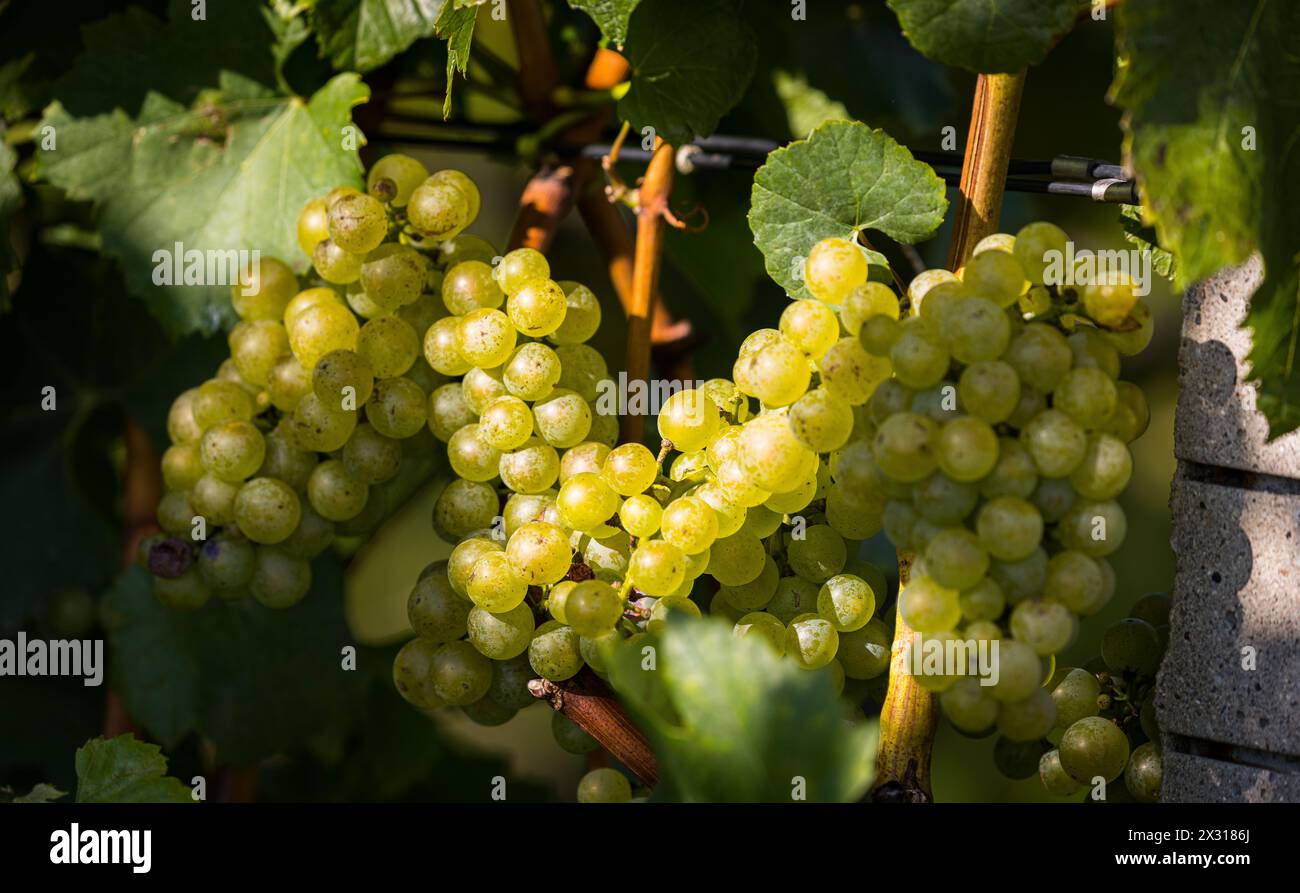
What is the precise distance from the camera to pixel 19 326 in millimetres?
1293

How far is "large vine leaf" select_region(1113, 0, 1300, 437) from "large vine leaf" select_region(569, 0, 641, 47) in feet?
1.07

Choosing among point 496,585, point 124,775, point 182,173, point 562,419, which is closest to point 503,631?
point 496,585

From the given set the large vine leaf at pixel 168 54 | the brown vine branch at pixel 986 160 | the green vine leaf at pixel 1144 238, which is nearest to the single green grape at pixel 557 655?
the brown vine branch at pixel 986 160

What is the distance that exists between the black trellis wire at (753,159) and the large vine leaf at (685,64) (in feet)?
0.15

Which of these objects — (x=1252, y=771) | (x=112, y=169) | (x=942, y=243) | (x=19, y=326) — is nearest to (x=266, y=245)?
(x=112, y=169)

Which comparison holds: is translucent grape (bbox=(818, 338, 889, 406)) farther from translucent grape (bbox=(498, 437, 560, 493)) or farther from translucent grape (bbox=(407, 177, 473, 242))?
translucent grape (bbox=(407, 177, 473, 242))

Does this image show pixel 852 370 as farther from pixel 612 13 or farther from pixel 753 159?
pixel 753 159

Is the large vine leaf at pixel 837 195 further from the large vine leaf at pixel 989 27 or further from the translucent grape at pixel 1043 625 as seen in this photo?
the translucent grape at pixel 1043 625

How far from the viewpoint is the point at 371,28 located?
3.19 ft

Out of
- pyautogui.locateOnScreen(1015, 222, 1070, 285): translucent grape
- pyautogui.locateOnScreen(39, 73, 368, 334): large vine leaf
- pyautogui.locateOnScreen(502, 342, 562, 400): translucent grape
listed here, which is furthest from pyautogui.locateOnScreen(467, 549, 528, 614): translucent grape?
pyautogui.locateOnScreen(39, 73, 368, 334): large vine leaf

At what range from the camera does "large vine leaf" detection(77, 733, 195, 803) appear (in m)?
0.72

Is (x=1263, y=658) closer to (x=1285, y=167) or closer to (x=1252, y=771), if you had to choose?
(x=1252, y=771)

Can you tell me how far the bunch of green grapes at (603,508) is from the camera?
25.8 inches
